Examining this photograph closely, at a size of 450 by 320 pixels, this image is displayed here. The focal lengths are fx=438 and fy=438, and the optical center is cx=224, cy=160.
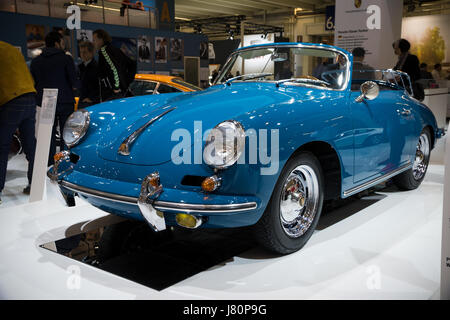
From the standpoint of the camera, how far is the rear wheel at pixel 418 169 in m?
4.53

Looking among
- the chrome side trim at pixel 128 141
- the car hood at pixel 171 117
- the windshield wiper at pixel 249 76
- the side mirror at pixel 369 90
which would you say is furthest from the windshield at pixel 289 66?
the chrome side trim at pixel 128 141

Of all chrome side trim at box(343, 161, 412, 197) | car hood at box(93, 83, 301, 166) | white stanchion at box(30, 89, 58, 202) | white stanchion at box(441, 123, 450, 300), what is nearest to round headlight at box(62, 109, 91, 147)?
car hood at box(93, 83, 301, 166)

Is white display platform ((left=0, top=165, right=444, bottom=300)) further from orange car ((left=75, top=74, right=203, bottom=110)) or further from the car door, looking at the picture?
orange car ((left=75, top=74, right=203, bottom=110))

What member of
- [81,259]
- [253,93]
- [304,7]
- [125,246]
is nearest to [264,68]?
[253,93]

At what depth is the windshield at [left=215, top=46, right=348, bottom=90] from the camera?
11.5 feet

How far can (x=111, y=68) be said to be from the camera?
525 centimetres

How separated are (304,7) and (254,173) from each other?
18.9 metres

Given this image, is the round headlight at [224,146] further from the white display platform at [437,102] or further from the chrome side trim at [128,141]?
the white display platform at [437,102]

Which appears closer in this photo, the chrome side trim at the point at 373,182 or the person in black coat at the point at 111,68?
the chrome side trim at the point at 373,182

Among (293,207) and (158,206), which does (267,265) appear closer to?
(293,207)

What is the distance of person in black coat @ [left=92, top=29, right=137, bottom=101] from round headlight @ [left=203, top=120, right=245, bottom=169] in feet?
10.4

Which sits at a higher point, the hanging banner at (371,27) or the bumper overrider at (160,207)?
the hanging banner at (371,27)

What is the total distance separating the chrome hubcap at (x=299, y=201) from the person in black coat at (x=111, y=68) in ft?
10.2

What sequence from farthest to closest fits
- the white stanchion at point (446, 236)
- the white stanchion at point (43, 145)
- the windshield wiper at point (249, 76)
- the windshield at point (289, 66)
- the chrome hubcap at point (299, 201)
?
the white stanchion at point (43, 145)
the windshield wiper at point (249, 76)
the windshield at point (289, 66)
the chrome hubcap at point (299, 201)
the white stanchion at point (446, 236)
